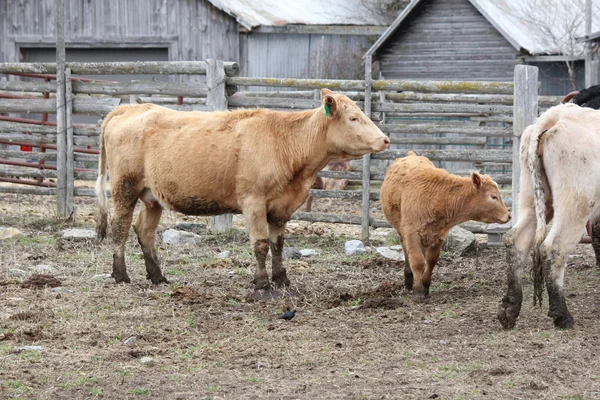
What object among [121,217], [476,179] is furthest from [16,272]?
[476,179]

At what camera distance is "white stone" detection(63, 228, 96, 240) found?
1134 centimetres

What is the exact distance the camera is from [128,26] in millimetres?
23453

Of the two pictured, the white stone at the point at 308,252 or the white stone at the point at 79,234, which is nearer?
the white stone at the point at 308,252

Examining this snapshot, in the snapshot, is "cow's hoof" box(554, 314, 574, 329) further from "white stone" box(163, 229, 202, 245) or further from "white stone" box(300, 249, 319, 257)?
"white stone" box(163, 229, 202, 245)

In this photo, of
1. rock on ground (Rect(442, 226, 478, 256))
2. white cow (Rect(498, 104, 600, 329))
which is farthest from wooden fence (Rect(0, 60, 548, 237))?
white cow (Rect(498, 104, 600, 329))

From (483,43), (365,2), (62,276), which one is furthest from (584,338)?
(365,2)

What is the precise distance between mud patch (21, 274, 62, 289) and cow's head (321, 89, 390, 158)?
104 inches

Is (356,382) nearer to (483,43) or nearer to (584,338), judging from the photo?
(584,338)

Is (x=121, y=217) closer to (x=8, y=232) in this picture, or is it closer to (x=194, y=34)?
(x=8, y=232)

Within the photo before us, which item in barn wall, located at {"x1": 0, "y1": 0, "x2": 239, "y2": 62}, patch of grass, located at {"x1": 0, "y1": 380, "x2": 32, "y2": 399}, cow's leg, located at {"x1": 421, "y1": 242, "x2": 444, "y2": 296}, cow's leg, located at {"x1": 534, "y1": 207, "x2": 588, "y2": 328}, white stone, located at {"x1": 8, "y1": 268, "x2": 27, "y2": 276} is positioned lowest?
patch of grass, located at {"x1": 0, "y1": 380, "x2": 32, "y2": 399}

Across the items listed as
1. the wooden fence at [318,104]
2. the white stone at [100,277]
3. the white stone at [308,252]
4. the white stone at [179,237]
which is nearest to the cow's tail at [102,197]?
the white stone at [100,277]

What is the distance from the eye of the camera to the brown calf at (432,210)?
27.2 ft

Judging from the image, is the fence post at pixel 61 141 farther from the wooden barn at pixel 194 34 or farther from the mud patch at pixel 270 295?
the wooden barn at pixel 194 34

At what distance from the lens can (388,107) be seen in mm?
11875
